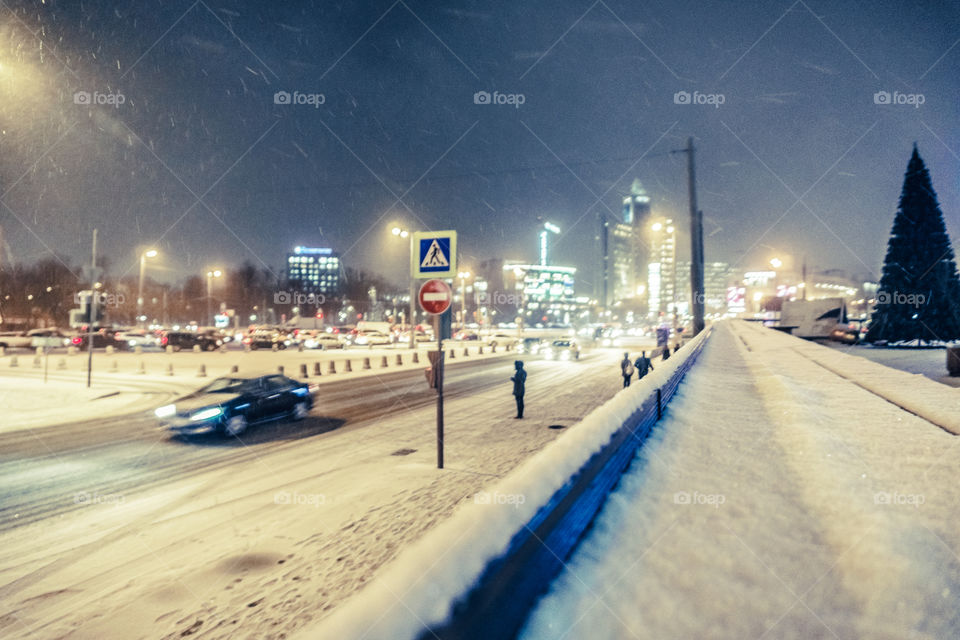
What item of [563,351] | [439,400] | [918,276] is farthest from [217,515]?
[918,276]

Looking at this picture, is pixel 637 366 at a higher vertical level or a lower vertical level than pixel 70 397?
higher

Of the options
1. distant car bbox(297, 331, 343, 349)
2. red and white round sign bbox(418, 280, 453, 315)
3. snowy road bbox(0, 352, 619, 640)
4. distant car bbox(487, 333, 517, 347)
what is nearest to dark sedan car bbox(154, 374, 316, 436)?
snowy road bbox(0, 352, 619, 640)

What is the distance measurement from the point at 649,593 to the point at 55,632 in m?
4.07

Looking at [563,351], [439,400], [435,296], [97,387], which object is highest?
[435,296]

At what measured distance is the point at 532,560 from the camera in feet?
8.23

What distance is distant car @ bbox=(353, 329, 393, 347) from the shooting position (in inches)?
1987

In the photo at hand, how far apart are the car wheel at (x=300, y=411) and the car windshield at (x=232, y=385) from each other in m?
1.12

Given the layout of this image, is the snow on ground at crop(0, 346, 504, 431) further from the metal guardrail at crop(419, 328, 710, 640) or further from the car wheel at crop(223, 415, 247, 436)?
the metal guardrail at crop(419, 328, 710, 640)

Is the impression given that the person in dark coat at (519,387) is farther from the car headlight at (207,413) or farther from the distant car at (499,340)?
the distant car at (499,340)

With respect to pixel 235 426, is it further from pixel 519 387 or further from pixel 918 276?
pixel 918 276

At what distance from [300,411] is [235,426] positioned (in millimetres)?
1930

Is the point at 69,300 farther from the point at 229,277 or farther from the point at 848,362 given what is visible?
the point at 848,362

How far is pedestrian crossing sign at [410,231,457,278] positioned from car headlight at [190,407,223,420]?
5.10 meters

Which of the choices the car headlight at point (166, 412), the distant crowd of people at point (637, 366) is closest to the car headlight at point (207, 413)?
the car headlight at point (166, 412)
